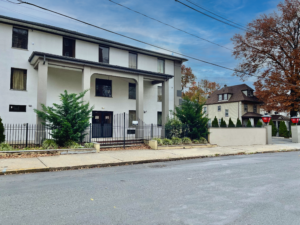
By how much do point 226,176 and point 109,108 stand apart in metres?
13.5

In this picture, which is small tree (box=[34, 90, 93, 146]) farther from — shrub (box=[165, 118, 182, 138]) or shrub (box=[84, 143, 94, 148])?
shrub (box=[165, 118, 182, 138])

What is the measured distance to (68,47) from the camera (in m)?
17.0

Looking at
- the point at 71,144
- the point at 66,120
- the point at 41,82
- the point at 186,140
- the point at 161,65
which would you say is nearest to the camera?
the point at 66,120

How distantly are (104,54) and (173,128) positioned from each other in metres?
8.25

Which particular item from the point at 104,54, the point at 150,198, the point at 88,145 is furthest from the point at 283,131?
the point at 150,198

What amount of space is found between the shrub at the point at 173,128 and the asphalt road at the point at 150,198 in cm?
875

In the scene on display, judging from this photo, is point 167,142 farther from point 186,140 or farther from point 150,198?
point 150,198

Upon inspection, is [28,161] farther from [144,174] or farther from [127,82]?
[127,82]

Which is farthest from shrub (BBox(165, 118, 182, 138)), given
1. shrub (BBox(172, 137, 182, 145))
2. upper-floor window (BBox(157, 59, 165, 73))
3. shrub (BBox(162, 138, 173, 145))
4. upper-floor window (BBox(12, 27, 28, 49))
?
upper-floor window (BBox(12, 27, 28, 49))

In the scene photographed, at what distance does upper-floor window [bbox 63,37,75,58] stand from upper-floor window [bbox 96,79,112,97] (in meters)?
2.98

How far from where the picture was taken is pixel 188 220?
12.7 ft

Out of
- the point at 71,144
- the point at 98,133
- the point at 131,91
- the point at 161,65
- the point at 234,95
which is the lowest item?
the point at 71,144

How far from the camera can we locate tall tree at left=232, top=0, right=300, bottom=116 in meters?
29.2

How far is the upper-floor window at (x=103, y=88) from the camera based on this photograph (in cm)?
1886
